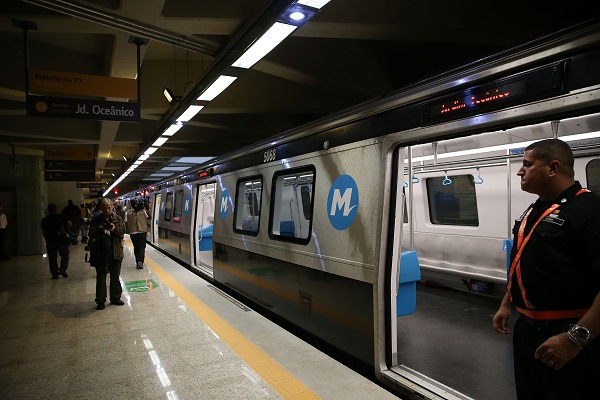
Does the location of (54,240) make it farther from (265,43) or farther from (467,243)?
(467,243)

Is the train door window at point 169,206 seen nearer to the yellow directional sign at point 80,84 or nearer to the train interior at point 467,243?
the yellow directional sign at point 80,84

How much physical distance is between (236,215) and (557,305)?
5.17m

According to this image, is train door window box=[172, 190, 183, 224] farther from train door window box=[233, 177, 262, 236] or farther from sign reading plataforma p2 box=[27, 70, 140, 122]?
sign reading plataforma p2 box=[27, 70, 140, 122]

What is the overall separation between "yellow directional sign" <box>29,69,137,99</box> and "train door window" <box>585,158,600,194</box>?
605cm

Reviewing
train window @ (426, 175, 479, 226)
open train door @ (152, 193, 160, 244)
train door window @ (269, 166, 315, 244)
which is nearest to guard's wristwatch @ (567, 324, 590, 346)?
train door window @ (269, 166, 315, 244)

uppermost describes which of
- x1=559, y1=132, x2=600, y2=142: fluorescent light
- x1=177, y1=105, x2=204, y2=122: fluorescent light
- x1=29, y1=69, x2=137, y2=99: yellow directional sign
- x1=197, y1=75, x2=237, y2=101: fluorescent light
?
x1=29, y1=69, x2=137, y2=99: yellow directional sign

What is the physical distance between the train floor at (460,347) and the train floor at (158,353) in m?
1.04

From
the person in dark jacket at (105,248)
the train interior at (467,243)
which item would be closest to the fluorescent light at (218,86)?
the train interior at (467,243)

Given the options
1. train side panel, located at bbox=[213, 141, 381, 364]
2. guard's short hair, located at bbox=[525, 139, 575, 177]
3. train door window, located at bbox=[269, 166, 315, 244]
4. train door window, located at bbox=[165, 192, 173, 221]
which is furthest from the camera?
train door window, located at bbox=[165, 192, 173, 221]

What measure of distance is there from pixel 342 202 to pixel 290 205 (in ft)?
6.70

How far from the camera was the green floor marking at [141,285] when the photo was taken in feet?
21.7

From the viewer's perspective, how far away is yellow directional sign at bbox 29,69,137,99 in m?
4.95

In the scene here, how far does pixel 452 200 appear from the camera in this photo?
7371mm

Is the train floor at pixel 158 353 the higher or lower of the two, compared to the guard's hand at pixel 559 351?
lower
